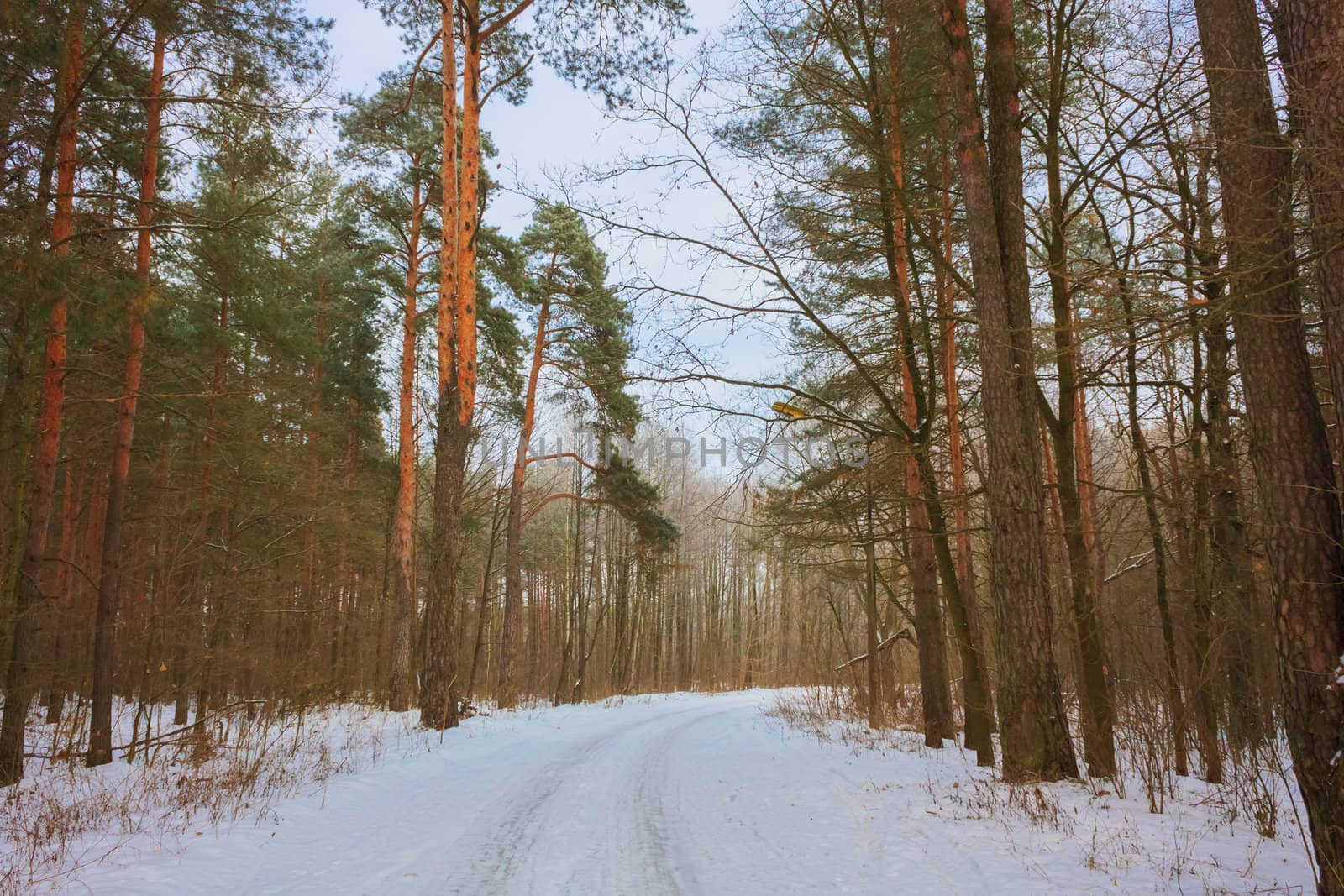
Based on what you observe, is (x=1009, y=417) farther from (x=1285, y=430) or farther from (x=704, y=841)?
(x=704, y=841)

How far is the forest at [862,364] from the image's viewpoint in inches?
167

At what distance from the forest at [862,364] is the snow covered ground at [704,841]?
0.34 m

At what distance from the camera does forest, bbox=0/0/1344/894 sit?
13.9 ft

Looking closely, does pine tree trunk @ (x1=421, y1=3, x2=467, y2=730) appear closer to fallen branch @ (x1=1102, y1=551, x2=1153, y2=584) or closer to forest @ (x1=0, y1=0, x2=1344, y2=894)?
forest @ (x1=0, y1=0, x2=1344, y2=894)

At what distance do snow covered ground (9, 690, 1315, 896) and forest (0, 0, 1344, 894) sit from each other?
13.2 inches

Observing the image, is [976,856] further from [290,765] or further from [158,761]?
[158,761]

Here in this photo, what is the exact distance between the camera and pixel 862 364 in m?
8.47

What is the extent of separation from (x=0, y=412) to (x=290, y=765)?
14.8ft

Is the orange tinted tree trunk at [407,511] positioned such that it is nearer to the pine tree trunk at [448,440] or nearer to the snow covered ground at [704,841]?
the pine tree trunk at [448,440]

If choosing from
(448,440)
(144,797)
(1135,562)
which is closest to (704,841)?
(144,797)

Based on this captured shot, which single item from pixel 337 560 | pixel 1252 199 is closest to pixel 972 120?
pixel 1252 199

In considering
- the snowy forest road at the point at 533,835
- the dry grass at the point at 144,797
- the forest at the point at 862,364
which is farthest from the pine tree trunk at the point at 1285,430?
the dry grass at the point at 144,797

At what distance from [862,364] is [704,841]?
5358mm

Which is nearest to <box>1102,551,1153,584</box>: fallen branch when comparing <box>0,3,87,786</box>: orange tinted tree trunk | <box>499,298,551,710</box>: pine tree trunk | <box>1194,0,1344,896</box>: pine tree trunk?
<box>1194,0,1344,896</box>: pine tree trunk
